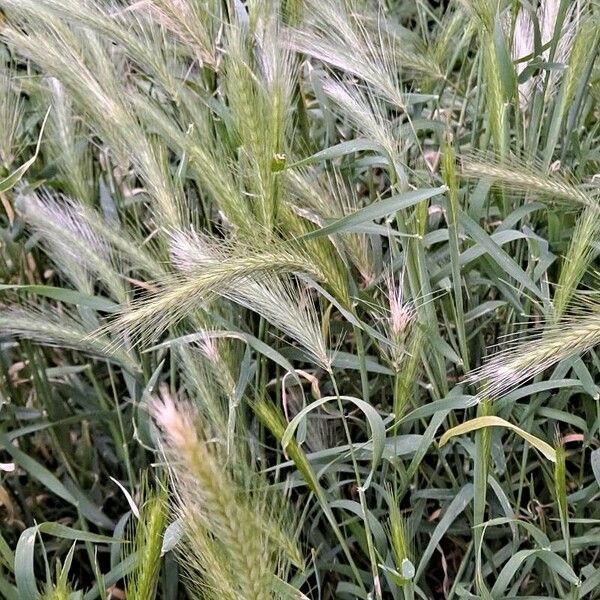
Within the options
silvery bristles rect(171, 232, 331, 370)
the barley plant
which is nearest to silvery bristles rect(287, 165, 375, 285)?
the barley plant

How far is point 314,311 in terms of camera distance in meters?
0.94

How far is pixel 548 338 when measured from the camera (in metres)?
0.84

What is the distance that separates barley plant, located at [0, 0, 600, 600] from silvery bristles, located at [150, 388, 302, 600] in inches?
0.7

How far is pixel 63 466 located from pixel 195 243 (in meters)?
0.49

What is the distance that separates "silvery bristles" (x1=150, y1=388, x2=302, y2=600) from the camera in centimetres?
56

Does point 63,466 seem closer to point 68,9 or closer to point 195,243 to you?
point 195,243

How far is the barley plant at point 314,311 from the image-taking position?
91cm

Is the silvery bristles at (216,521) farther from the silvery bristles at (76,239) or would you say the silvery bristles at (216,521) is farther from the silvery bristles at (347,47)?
the silvery bristles at (347,47)

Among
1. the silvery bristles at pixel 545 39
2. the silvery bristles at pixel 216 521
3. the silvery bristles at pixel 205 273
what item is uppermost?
the silvery bristles at pixel 545 39

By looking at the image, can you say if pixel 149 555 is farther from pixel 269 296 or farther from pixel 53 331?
pixel 53 331

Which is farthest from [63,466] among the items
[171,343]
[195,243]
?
[195,243]

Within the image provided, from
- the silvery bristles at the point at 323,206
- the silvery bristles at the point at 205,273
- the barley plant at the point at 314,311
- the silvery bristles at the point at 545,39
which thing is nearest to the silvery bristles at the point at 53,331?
the barley plant at the point at 314,311

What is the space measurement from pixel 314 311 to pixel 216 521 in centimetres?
35

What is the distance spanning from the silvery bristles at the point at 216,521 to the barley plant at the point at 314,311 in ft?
0.06
